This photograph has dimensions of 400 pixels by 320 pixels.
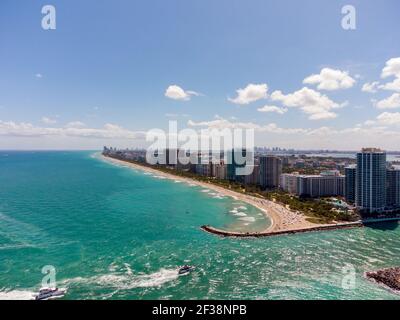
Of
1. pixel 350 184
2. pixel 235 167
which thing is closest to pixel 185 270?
pixel 350 184

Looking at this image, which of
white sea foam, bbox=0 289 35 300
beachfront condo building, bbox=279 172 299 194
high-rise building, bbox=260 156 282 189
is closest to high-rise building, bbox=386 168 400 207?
beachfront condo building, bbox=279 172 299 194

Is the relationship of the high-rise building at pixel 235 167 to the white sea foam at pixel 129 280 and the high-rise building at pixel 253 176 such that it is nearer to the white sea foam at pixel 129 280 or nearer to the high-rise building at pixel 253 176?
the high-rise building at pixel 253 176

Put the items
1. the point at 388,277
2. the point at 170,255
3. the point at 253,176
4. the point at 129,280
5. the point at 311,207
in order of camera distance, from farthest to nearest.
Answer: the point at 253,176 < the point at 311,207 < the point at 170,255 < the point at 388,277 < the point at 129,280

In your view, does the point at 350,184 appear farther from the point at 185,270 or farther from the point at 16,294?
the point at 16,294

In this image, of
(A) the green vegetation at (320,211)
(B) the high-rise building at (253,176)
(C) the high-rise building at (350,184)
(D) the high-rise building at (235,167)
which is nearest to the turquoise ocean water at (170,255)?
(A) the green vegetation at (320,211)

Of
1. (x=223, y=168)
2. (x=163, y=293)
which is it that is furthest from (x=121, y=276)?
Answer: (x=223, y=168)

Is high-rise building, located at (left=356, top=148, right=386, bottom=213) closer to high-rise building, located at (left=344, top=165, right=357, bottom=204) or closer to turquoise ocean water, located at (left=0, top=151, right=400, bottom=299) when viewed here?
high-rise building, located at (left=344, top=165, right=357, bottom=204)
